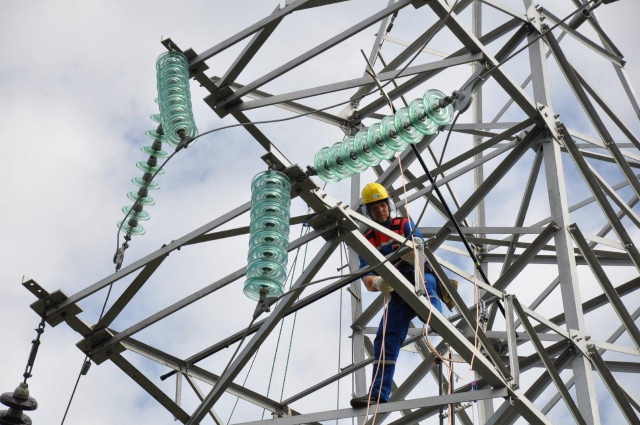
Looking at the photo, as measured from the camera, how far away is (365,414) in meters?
10.2

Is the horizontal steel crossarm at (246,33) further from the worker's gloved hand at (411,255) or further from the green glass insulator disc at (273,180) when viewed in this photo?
the worker's gloved hand at (411,255)

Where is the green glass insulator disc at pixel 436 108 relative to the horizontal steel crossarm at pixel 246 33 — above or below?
below

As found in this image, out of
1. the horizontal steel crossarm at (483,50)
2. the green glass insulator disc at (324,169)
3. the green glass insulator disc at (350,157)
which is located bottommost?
the green glass insulator disc at (324,169)

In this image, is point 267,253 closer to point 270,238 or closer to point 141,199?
point 270,238

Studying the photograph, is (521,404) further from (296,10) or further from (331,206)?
(296,10)

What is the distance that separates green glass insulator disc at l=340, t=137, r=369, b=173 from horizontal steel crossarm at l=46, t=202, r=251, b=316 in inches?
41.5

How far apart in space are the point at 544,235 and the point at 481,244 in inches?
132

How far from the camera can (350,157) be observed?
31.4 feet

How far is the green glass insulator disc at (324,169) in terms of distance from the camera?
31.2 ft

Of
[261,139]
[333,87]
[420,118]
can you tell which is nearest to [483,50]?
[333,87]

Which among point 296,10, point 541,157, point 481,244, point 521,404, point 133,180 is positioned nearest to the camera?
point 521,404

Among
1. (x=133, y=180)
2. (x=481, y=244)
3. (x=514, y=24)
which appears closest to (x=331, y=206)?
(x=133, y=180)

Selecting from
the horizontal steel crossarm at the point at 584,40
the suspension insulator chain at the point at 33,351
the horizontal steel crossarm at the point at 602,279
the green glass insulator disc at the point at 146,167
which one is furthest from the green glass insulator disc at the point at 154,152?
the horizontal steel crossarm at the point at 584,40

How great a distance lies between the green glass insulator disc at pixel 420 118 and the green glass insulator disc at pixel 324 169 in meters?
0.82
